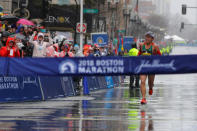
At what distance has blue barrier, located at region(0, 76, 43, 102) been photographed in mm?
19453

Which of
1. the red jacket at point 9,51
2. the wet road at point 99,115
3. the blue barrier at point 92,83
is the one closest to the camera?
the wet road at point 99,115

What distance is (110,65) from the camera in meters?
14.7

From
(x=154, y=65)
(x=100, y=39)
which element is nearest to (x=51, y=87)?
(x=154, y=65)

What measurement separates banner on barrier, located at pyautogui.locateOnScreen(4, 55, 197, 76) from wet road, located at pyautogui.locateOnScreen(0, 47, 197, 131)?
1029 millimetres

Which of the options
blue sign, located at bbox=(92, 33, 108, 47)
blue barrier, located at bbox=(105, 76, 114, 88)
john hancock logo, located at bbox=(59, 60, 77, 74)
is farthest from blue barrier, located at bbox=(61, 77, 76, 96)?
blue sign, located at bbox=(92, 33, 108, 47)

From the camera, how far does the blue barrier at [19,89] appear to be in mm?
19453

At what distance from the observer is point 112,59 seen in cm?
1466

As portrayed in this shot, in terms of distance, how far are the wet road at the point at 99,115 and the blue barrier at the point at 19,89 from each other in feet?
1.48

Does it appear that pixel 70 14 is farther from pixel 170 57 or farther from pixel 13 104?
pixel 170 57

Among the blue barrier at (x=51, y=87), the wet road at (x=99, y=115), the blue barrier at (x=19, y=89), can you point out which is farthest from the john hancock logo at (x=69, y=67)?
the blue barrier at (x=51, y=87)

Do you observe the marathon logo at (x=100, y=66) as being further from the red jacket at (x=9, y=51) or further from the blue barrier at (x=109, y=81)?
the blue barrier at (x=109, y=81)

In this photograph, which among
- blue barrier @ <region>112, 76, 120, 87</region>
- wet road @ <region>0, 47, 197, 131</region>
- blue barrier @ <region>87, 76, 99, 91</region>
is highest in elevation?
wet road @ <region>0, 47, 197, 131</region>

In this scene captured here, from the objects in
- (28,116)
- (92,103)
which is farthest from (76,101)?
(28,116)

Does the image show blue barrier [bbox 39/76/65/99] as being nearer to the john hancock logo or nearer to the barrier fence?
the barrier fence
